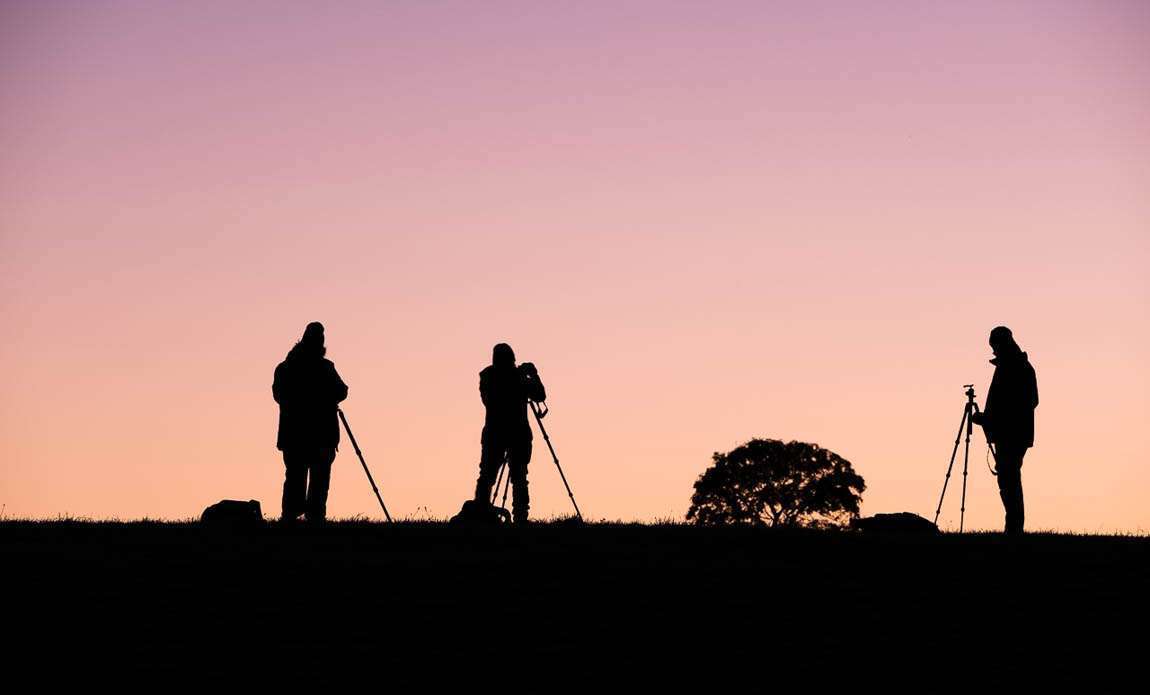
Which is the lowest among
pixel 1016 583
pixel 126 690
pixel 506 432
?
pixel 126 690

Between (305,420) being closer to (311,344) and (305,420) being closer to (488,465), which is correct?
(311,344)

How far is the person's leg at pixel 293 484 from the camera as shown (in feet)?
69.8

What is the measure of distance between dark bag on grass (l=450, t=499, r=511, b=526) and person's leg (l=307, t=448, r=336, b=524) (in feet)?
6.92

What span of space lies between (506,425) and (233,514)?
15.3 feet

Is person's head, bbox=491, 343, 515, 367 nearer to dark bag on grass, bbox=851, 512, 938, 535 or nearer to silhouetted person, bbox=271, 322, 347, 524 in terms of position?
silhouetted person, bbox=271, 322, 347, 524

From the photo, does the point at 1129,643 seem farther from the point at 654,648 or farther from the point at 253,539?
the point at 253,539

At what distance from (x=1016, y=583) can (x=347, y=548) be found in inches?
308

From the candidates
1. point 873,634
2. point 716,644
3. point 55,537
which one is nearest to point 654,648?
point 716,644

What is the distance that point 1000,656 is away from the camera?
491 inches

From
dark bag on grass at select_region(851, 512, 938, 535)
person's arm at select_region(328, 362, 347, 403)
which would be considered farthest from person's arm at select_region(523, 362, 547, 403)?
dark bag on grass at select_region(851, 512, 938, 535)

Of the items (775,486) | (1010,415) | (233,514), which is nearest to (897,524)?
(1010,415)

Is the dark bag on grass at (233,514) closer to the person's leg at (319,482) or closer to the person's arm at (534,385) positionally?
the person's leg at (319,482)

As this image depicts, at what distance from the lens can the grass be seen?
39.8 feet

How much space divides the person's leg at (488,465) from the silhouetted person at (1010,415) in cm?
768
